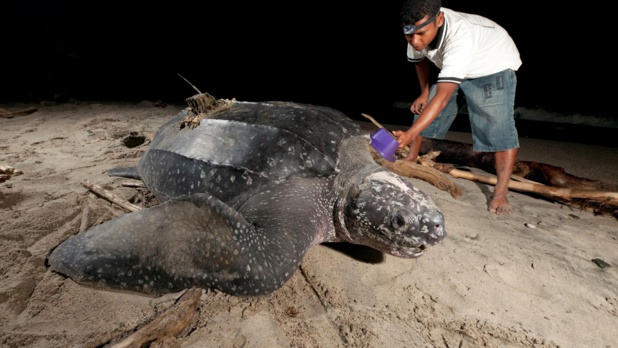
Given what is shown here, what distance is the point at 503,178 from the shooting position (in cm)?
233

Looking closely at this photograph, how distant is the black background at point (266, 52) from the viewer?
6.46 m

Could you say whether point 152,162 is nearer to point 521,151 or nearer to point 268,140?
point 268,140

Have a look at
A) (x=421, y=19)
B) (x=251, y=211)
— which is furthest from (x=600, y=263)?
(x=251, y=211)

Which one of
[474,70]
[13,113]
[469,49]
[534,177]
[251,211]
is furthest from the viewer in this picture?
[13,113]

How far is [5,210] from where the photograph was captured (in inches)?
69.5

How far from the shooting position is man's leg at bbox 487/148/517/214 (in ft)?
7.24

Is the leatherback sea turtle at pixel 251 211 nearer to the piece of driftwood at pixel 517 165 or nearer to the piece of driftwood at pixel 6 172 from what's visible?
the piece of driftwood at pixel 6 172

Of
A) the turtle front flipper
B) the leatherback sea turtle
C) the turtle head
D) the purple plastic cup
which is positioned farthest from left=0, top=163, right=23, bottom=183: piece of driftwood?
the purple plastic cup

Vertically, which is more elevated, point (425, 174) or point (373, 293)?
point (425, 174)

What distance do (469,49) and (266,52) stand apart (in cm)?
1103

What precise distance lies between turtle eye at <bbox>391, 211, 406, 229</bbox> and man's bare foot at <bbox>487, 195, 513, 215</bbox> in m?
1.26

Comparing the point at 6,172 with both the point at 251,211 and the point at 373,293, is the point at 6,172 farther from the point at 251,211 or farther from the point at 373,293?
the point at 373,293

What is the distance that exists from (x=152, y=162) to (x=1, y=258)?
0.89 metres

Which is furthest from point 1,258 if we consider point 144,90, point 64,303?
point 144,90
